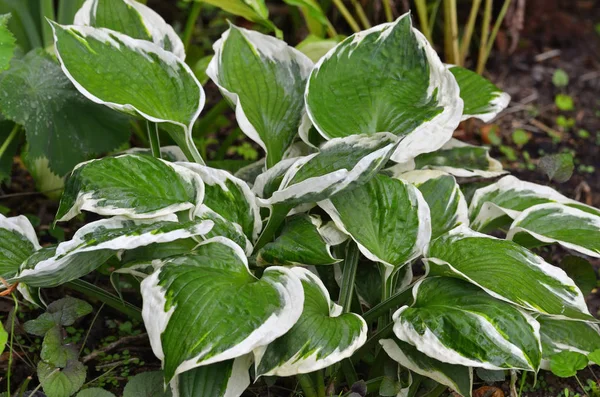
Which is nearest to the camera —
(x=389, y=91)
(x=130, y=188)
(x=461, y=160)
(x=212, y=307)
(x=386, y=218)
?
(x=212, y=307)

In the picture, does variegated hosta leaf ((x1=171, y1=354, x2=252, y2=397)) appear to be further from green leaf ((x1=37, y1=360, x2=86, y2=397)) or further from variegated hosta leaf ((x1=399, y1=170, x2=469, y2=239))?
variegated hosta leaf ((x1=399, y1=170, x2=469, y2=239))

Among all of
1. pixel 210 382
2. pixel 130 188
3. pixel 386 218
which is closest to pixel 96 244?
pixel 130 188

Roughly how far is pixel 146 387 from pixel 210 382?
144 mm

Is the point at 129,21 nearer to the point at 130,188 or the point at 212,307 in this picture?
the point at 130,188

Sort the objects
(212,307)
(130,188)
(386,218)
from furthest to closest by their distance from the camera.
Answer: (386,218) → (130,188) → (212,307)

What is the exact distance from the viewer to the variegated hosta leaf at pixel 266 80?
56.1 inches

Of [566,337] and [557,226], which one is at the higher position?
[557,226]

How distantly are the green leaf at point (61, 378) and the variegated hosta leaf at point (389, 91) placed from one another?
0.58 metres

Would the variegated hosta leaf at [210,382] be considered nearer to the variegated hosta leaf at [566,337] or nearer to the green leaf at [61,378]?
the green leaf at [61,378]

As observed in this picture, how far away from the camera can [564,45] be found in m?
2.61

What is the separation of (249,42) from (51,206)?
71 centimetres

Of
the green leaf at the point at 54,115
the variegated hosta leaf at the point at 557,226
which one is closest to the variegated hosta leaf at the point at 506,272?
the variegated hosta leaf at the point at 557,226

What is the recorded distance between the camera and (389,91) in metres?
1.40

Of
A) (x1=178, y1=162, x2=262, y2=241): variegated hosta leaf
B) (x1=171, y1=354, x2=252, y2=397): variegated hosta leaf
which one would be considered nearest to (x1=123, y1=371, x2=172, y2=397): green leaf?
(x1=171, y1=354, x2=252, y2=397): variegated hosta leaf
